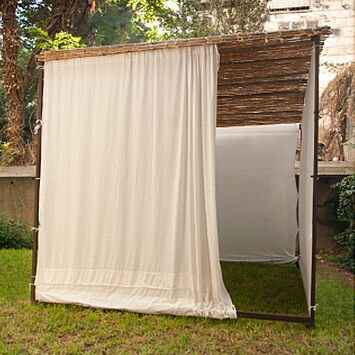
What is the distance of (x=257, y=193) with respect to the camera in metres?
5.48

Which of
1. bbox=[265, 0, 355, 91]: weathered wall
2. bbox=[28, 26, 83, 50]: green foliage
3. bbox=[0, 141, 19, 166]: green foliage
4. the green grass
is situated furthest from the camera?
bbox=[265, 0, 355, 91]: weathered wall

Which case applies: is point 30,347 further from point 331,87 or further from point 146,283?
point 331,87

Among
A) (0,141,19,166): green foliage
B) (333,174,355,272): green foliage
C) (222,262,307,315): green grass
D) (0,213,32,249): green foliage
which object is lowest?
(222,262,307,315): green grass

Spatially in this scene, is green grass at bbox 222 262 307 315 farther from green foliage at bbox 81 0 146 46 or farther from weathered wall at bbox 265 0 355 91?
green foliage at bbox 81 0 146 46

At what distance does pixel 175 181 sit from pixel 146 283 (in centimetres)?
72

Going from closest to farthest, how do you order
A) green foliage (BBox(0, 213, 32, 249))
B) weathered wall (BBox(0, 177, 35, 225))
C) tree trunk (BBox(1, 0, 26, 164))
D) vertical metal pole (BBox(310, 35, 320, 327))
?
vertical metal pole (BBox(310, 35, 320, 327))
green foliage (BBox(0, 213, 32, 249))
weathered wall (BBox(0, 177, 35, 225))
tree trunk (BBox(1, 0, 26, 164))

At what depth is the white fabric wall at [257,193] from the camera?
539 centimetres

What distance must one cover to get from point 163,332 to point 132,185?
998mm

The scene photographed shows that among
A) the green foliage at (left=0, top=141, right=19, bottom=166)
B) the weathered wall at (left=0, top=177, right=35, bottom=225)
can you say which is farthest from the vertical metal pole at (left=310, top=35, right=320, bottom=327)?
the green foliage at (left=0, top=141, right=19, bottom=166)

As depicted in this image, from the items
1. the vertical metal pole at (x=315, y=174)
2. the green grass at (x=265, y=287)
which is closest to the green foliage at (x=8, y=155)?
the green grass at (x=265, y=287)

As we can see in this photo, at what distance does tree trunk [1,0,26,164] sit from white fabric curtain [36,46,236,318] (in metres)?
4.89

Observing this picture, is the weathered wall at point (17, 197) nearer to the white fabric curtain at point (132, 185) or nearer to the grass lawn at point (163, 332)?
the grass lawn at point (163, 332)

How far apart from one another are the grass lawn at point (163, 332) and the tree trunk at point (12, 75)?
5045 mm

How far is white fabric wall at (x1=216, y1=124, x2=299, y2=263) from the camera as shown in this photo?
5395 mm
